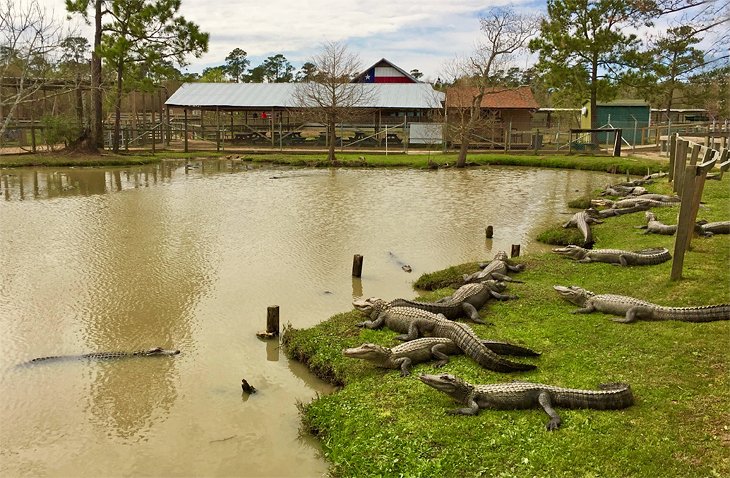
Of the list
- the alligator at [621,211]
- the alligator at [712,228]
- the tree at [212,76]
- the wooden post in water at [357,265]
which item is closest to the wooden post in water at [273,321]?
the wooden post in water at [357,265]

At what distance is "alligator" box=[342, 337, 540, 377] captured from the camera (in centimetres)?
681

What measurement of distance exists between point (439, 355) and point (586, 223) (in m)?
8.51

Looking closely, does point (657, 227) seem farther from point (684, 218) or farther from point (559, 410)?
point (559, 410)

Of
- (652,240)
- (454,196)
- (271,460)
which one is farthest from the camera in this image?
(454,196)

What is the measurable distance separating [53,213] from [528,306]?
14.6 metres

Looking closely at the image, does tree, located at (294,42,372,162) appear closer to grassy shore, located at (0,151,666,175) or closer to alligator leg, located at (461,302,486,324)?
grassy shore, located at (0,151,666,175)

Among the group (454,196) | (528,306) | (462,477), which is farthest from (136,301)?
(454,196)

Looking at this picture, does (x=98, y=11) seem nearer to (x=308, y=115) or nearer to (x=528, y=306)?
(x=308, y=115)

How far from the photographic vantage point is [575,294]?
850cm

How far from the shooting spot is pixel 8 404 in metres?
6.73

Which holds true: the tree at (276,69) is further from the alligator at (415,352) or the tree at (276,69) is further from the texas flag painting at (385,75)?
the alligator at (415,352)

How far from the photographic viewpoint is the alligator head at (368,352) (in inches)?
268

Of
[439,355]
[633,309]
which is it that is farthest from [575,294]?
[439,355]

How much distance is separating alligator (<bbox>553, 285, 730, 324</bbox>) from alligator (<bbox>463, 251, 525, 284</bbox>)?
127 centimetres
